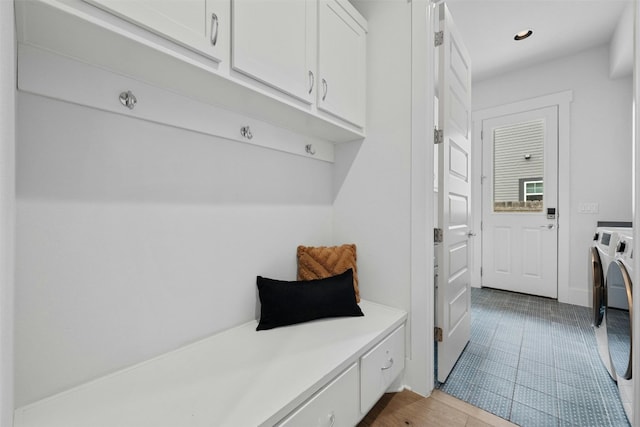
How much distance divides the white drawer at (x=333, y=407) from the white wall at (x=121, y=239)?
573 millimetres

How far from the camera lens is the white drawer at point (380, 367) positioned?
48.6 inches

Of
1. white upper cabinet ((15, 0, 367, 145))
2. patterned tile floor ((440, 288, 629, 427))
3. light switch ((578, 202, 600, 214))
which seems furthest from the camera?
light switch ((578, 202, 600, 214))

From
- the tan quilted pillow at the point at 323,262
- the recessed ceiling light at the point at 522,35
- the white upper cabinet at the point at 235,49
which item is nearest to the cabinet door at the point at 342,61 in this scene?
the white upper cabinet at the point at 235,49

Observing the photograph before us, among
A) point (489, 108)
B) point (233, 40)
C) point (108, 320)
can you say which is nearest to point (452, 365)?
point (108, 320)

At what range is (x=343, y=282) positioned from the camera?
1533 mm

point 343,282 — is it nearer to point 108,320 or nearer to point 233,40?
point 108,320

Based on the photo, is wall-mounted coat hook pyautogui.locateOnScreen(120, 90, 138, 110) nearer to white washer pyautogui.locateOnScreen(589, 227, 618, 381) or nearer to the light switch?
white washer pyautogui.locateOnScreen(589, 227, 618, 381)

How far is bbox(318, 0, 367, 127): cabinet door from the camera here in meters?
1.42

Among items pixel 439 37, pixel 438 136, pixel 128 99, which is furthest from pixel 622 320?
pixel 128 99

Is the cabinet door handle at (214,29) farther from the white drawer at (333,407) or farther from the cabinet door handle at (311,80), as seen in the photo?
the white drawer at (333,407)

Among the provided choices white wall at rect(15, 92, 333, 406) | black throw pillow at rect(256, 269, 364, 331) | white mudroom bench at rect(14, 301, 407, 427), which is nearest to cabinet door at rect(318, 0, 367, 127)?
white wall at rect(15, 92, 333, 406)

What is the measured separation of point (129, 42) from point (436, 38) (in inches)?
61.2

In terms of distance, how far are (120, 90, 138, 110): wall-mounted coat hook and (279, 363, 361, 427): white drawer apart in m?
1.18

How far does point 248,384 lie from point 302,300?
0.51m
